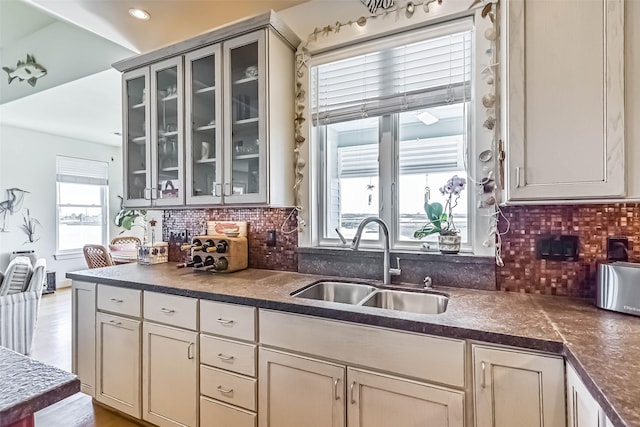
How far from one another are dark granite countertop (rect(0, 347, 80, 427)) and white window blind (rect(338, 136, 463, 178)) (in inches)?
65.6

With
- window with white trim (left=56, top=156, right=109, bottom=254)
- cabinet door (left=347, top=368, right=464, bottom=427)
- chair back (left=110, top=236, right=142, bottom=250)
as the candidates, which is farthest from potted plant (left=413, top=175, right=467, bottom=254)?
window with white trim (left=56, top=156, right=109, bottom=254)

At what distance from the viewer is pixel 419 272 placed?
177 cm

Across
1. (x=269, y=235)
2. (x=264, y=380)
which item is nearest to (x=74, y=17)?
(x=269, y=235)

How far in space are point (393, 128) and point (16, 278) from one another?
3.53 metres

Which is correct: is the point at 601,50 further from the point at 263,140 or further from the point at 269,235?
the point at 269,235

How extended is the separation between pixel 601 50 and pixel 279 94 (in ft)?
4.96

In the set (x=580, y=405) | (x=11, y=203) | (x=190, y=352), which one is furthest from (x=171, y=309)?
(x=11, y=203)

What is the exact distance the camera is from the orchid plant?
1696mm

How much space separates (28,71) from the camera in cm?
290

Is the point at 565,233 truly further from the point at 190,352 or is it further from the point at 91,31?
the point at 91,31

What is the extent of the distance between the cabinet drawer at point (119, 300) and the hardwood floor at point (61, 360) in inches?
25.4

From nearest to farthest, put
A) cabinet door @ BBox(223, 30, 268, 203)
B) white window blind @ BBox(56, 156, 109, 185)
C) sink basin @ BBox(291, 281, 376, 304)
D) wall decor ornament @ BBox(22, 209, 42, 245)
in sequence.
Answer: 1. sink basin @ BBox(291, 281, 376, 304)
2. cabinet door @ BBox(223, 30, 268, 203)
3. wall decor ornament @ BBox(22, 209, 42, 245)
4. white window blind @ BBox(56, 156, 109, 185)

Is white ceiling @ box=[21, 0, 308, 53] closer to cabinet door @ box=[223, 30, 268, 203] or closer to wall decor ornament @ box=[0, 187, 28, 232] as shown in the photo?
cabinet door @ box=[223, 30, 268, 203]

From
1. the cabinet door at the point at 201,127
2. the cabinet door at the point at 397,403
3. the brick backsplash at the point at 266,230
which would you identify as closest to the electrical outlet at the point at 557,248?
the cabinet door at the point at 397,403
